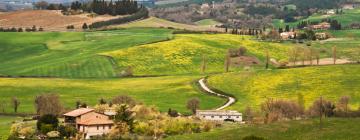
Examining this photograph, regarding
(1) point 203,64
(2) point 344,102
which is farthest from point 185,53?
(2) point 344,102

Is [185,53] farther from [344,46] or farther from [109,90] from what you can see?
[109,90]

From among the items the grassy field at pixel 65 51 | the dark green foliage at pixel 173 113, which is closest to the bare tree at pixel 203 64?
the grassy field at pixel 65 51

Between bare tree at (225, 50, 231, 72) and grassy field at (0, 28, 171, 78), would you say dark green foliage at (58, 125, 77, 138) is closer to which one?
grassy field at (0, 28, 171, 78)

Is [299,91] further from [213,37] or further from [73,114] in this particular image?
[213,37]

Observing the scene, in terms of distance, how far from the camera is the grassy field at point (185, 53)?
14938cm

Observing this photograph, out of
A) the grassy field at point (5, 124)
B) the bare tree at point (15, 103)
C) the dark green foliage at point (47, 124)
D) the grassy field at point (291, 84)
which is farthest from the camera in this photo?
the grassy field at point (291, 84)

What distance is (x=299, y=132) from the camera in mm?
59781

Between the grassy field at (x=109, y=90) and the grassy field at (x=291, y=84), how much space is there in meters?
5.08

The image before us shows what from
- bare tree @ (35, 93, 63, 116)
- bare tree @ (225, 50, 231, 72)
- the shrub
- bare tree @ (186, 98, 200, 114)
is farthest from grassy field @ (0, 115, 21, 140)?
bare tree @ (225, 50, 231, 72)

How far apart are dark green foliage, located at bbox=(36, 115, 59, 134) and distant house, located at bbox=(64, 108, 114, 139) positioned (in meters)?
3.15

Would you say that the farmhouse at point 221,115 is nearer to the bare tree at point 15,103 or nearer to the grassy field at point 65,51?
the bare tree at point 15,103

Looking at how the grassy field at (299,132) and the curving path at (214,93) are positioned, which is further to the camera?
the curving path at (214,93)

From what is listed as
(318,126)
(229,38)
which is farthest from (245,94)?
(229,38)

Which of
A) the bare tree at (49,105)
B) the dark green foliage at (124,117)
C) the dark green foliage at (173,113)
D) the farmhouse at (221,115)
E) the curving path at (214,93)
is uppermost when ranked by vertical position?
the dark green foliage at (124,117)
